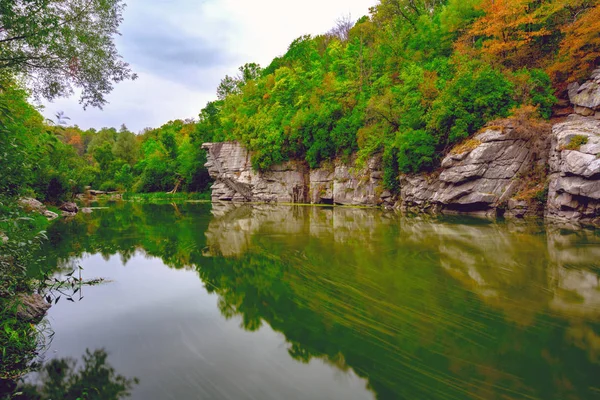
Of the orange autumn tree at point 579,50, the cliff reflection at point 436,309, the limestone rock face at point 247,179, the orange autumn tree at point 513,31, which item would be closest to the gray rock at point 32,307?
the cliff reflection at point 436,309

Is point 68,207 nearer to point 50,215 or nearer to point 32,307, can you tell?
point 50,215

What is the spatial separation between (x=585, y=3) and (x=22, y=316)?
2905cm

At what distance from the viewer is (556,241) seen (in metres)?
9.65

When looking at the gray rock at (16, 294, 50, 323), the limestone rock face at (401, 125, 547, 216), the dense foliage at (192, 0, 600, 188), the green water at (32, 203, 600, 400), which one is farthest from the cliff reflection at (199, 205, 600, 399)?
the dense foliage at (192, 0, 600, 188)

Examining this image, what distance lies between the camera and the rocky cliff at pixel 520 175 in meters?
14.1

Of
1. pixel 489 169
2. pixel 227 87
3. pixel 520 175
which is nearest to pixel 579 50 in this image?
pixel 520 175

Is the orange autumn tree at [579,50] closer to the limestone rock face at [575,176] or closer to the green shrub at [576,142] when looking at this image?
the limestone rock face at [575,176]

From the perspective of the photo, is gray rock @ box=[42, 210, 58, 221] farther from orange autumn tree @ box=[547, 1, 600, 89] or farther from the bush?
orange autumn tree @ box=[547, 1, 600, 89]

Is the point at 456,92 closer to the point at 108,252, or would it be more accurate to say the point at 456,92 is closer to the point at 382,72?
the point at 382,72

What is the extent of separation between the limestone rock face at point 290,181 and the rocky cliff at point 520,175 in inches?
13.2

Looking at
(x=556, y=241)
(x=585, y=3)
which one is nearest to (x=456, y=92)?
(x=585, y=3)

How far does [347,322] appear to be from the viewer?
4469 mm

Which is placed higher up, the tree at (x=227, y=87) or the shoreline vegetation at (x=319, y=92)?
the tree at (x=227, y=87)

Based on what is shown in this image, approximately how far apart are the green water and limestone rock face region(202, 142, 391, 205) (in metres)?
19.2
